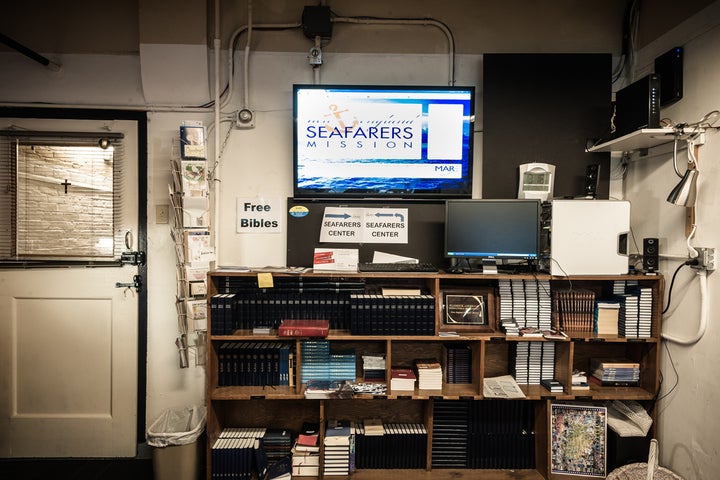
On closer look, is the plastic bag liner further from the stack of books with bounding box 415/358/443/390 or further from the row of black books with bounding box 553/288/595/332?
the row of black books with bounding box 553/288/595/332

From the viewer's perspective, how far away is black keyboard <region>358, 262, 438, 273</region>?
2.30 meters

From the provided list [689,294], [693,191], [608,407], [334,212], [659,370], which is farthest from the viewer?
[334,212]

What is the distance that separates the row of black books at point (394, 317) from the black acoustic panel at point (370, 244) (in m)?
Result: 0.46

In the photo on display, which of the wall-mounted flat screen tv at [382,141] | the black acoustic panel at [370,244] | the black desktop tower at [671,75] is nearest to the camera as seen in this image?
the black desktop tower at [671,75]

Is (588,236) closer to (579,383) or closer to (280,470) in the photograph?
(579,383)

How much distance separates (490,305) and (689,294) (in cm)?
114

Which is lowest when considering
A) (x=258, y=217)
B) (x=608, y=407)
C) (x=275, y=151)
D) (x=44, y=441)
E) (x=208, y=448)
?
(x=44, y=441)

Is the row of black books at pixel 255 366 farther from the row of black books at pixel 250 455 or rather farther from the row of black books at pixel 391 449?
the row of black books at pixel 391 449

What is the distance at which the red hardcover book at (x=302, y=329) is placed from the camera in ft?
7.18

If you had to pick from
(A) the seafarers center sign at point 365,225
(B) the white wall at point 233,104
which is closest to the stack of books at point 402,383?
(A) the seafarers center sign at point 365,225

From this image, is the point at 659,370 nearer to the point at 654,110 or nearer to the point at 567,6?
the point at 654,110

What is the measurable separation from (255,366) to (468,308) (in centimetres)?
148

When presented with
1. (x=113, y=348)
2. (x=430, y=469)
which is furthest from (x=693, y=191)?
(x=113, y=348)

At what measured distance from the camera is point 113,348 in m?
2.70
